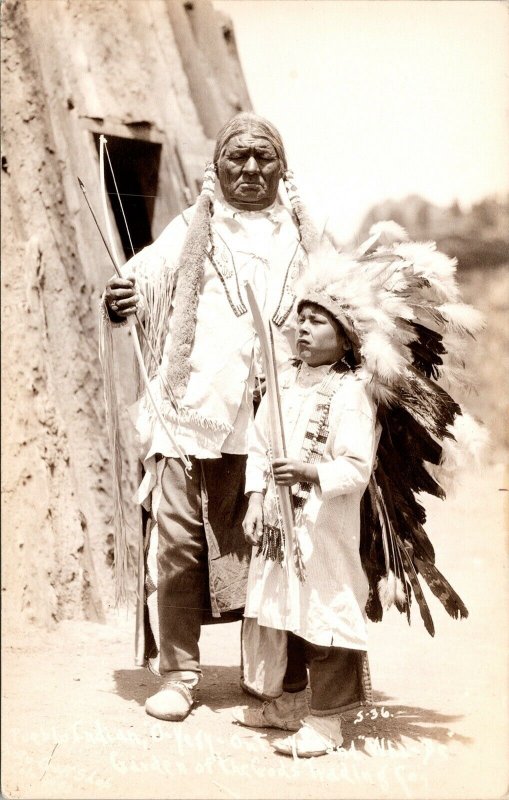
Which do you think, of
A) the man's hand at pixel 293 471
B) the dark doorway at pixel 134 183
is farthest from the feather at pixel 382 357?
the dark doorway at pixel 134 183

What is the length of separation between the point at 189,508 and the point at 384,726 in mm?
1050

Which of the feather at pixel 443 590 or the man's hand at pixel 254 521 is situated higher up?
the man's hand at pixel 254 521

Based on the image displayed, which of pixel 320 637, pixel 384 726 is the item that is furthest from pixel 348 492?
pixel 384 726

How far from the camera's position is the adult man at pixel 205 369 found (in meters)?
3.50

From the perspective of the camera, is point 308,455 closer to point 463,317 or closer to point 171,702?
point 463,317

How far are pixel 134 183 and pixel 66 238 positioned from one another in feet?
2.13

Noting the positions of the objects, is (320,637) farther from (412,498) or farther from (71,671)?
(71,671)

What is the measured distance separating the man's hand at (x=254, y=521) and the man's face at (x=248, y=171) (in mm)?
1134

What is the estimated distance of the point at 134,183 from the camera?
18.8 ft

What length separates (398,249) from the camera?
3.36 meters

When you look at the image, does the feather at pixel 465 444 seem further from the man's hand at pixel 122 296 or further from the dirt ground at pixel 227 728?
the man's hand at pixel 122 296

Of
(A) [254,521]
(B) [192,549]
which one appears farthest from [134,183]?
(A) [254,521]

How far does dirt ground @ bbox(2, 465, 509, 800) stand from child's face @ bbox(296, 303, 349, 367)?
2.30ft

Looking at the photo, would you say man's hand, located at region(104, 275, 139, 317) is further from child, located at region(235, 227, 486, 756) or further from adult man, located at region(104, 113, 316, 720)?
child, located at region(235, 227, 486, 756)
